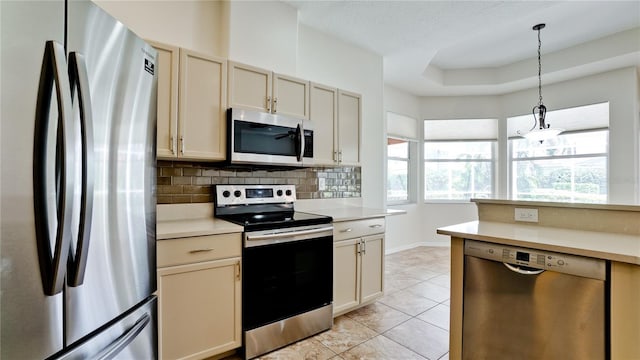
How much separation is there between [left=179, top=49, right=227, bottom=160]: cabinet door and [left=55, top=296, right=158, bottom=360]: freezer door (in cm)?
109

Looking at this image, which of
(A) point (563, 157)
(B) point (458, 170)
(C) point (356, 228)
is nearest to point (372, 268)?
(C) point (356, 228)

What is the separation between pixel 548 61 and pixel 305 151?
4.12m

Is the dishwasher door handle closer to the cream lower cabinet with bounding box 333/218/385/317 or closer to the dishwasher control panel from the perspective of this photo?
the dishwasher control panel

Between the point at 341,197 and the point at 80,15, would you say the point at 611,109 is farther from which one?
the point at 80,15

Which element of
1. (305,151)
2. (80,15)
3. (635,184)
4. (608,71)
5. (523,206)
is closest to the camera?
(80,15)

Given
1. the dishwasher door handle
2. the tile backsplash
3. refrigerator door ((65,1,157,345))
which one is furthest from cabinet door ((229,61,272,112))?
the dishwasher door handle

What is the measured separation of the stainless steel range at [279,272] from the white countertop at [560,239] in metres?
0.95

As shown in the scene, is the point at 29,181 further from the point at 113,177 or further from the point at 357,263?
the point at 357,263

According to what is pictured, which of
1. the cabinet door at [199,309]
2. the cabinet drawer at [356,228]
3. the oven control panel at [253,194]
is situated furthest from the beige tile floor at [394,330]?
the oven control panel at [253,194]

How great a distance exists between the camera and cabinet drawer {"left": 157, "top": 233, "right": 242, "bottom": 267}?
169 cm

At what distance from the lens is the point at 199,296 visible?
180cm

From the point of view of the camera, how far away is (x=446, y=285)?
11.3 ft

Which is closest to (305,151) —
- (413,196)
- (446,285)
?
(446,285)

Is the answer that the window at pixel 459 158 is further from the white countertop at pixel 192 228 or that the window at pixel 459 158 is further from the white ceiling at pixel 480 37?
the white countertop at pixel 192 228
